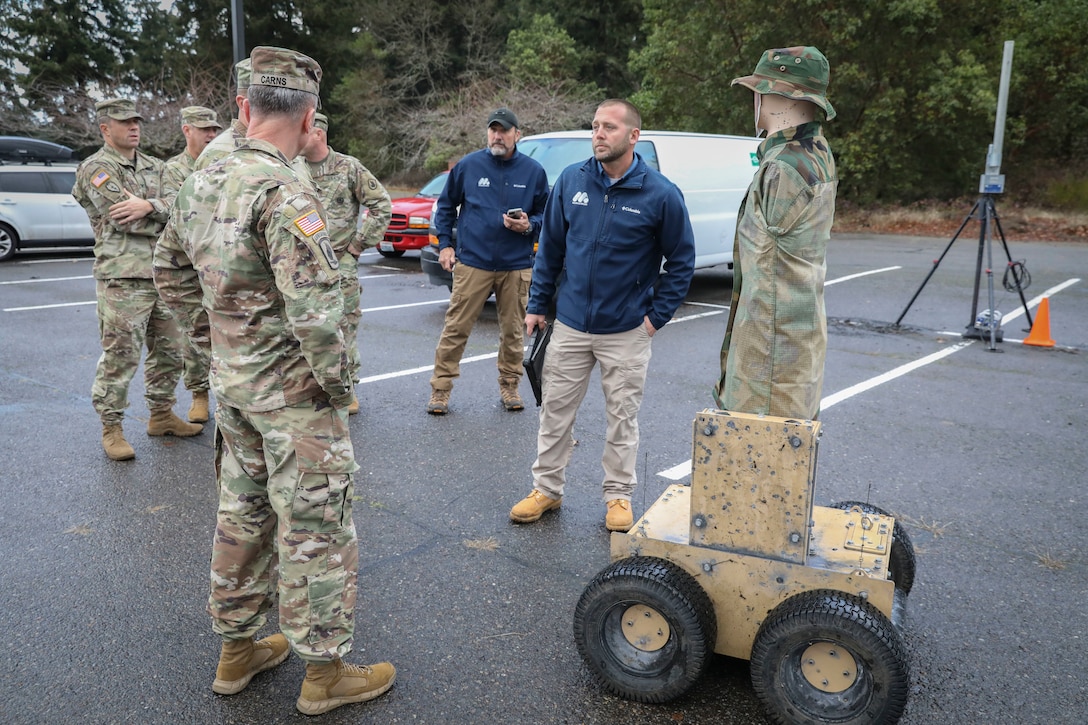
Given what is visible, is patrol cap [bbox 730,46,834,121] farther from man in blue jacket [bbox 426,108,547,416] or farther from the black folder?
man in blue jacket [bbox 426,108,547,416]

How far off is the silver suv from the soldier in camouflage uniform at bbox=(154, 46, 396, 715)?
44.1 ft

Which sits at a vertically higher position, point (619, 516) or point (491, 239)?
point (491, 239)

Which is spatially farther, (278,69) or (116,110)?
(116,110)

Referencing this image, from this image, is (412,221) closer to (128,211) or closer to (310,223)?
(128,211)

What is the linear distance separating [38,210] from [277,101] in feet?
47.0

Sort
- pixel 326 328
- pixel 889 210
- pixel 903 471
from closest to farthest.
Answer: pixel 326 328
pixel 903 471
pixel 889 210

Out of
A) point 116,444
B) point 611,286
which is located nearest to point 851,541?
point 611,286

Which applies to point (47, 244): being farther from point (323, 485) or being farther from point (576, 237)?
point (323, 485)

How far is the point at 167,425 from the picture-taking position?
5711mm

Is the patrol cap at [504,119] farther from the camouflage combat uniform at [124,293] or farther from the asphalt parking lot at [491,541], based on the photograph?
the camouflage combat uniform at [124,293]

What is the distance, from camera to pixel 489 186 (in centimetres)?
629

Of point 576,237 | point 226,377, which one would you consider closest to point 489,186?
point 576,237

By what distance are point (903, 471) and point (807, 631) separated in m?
2.90

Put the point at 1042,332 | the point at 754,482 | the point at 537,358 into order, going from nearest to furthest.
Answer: the point at 754,482 < the point at 537,358 < the point at 1042,332
